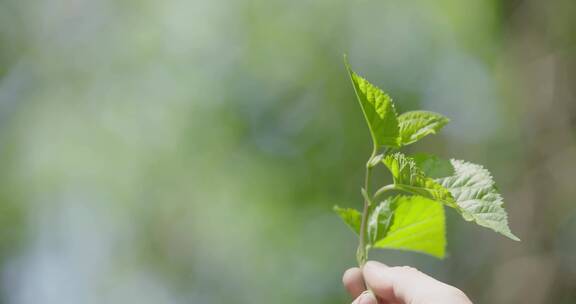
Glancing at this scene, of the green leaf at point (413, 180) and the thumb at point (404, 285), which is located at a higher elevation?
the green leaf at point (413, 180)

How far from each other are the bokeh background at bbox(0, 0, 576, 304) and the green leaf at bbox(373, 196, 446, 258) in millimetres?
3870

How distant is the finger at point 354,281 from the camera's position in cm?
63

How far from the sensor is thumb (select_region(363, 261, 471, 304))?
620mm

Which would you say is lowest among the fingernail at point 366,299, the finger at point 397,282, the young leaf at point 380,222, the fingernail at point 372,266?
the fingernail at point 366,299

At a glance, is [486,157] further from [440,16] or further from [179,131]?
[179,131]

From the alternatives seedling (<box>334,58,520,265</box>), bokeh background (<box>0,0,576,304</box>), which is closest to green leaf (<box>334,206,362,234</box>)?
seedling (<box>334,58,520,265</box>)

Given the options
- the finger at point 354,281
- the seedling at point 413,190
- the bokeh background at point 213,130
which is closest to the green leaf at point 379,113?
the seedling at point 413,190

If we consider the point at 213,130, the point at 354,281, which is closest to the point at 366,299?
the point at 354,281

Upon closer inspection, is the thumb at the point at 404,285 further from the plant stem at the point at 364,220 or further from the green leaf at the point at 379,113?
the green leaf at the point at 379,113

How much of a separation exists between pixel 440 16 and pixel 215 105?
1921mm

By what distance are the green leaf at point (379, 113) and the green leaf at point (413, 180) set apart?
32mm

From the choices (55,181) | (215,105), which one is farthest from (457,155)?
(55,181)

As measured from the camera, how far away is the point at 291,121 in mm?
5004

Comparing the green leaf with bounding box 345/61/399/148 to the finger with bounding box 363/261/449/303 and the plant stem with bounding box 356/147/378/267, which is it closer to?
the plant stem with bounding box 356/147/378/267
